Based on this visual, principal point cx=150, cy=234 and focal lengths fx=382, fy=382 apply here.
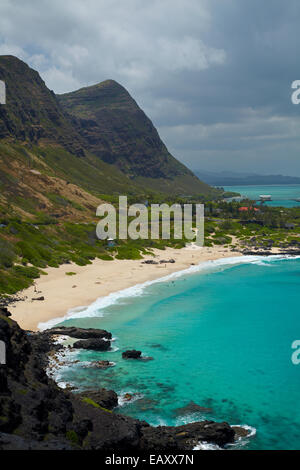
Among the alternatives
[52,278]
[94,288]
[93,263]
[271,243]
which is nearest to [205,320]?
[94,288]

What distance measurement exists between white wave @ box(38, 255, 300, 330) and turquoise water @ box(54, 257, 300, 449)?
52 centimetres

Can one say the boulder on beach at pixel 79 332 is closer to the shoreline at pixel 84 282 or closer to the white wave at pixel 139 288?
the white wave at pixel 139 288

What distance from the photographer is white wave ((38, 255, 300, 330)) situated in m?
46.9

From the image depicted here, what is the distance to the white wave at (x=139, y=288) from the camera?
46938mm

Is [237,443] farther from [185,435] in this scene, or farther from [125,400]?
[125,400]

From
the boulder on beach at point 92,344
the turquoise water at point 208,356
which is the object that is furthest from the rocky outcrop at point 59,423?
the boulder on beach at point 92,344

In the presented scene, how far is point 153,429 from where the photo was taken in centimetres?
2228

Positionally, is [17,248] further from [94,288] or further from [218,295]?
[218,295]

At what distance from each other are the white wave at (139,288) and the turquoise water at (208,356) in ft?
1.71

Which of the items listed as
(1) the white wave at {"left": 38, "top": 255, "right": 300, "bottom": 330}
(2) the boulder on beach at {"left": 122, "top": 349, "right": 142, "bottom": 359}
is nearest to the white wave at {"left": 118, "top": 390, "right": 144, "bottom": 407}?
(2) the boulder on beach at {"left": 122, "top": 349, "right": 142, "bottom": 359}

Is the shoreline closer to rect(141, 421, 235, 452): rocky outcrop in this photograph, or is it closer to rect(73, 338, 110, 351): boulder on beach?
rect(73, 338, 110, 351): boulder on beach

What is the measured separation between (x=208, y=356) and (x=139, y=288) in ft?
86.7

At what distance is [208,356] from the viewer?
37.9m

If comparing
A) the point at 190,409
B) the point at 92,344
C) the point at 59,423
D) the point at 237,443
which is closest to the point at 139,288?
the point at 92,344
